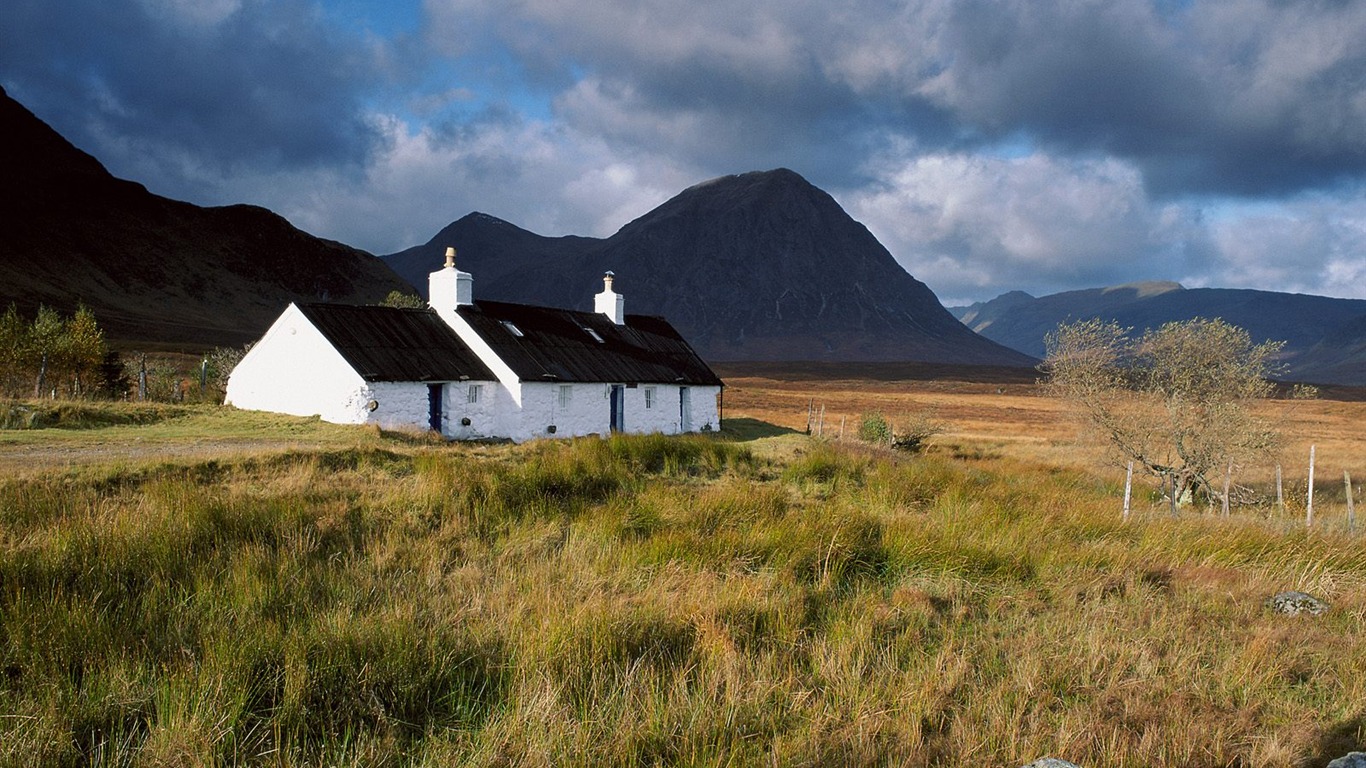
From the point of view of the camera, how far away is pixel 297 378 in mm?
24750

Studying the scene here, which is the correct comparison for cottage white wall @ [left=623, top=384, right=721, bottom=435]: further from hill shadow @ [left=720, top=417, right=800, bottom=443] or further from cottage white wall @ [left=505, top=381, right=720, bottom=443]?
hill shadow @ [left=720, top=417, right=800, bottom=443]

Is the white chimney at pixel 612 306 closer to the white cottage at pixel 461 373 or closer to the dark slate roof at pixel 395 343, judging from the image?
the white cottage at pixel 461 373

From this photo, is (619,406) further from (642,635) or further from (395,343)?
(642,635)

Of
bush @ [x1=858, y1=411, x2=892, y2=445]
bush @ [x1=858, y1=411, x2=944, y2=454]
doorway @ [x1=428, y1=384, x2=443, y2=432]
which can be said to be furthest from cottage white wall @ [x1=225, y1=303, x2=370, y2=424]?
bush @ [x1=858, y1=411, x2=892, y2=445]

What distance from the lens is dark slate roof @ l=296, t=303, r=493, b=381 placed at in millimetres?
23812

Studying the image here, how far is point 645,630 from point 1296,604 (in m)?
6.00

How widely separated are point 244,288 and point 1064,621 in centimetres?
15075

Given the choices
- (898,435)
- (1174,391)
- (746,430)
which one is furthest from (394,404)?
(1174,391)

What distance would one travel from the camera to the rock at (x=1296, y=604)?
6.83 metres

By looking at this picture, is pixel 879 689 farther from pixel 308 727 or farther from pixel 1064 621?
pixel 308 727

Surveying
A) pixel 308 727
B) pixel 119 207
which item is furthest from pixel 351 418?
pixel 119 207

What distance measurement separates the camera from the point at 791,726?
167 inches

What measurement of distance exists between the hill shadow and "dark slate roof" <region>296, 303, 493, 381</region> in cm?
1063

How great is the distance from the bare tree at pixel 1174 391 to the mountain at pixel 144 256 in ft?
276
